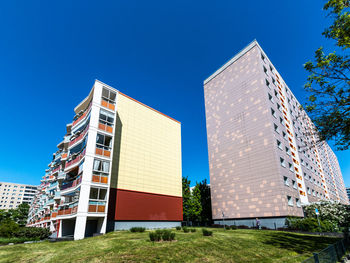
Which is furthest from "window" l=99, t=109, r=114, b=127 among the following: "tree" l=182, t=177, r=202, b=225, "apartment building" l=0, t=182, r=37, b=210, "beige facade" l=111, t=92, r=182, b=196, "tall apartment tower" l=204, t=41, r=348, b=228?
"apartment building" l=0, t=182, r=37, b=210

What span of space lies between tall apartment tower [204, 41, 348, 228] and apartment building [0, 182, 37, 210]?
157 meters

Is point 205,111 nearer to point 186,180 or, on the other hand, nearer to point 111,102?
point 186,180

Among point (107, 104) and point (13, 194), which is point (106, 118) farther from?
point (13, 194)

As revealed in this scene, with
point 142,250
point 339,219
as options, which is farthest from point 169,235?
point 339,219

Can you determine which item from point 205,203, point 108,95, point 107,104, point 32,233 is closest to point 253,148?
point 205,203

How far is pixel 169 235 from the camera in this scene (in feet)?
51.3

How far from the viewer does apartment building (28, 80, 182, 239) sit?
23608mm

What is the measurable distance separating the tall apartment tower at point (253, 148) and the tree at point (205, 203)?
8.86 m

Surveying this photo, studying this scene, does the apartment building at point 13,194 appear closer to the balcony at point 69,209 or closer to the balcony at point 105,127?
the balcony at point 69,209

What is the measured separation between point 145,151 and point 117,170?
19.3 feet

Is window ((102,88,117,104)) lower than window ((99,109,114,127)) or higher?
higher

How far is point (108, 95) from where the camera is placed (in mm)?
29172

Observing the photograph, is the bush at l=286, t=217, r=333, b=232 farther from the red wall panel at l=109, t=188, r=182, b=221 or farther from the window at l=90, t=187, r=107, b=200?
the window at l=90, t=187, r=107, b=200

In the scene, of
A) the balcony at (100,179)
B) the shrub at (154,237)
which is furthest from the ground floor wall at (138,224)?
the shrub at (154,237)
